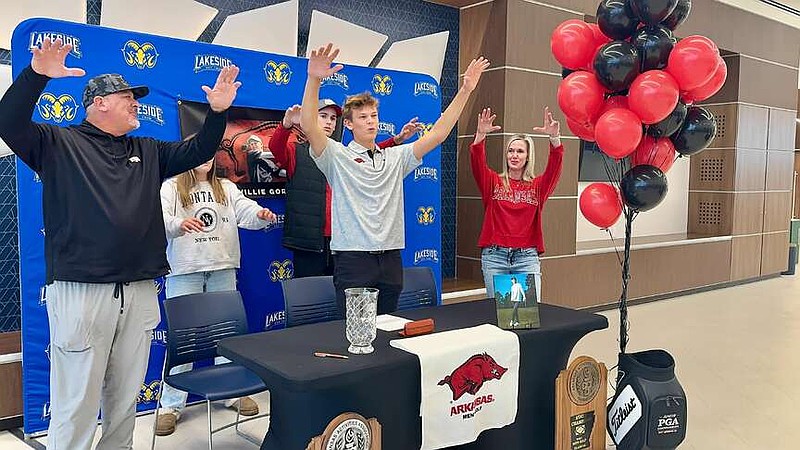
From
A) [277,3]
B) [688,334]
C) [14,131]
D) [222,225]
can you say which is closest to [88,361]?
[14,131]

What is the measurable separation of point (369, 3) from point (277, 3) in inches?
32.7

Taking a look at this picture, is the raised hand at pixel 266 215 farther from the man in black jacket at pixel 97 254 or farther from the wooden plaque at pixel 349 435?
the wooden plaque at pixel 349 435

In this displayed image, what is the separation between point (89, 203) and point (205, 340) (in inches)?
34.0

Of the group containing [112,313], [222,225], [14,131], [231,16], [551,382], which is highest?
[231,16]

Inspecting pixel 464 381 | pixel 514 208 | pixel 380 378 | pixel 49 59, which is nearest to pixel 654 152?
pixel 514 208

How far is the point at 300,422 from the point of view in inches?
84.8

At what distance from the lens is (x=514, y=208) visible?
3854mm

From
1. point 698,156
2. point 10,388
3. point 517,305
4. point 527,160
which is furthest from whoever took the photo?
point 698,156

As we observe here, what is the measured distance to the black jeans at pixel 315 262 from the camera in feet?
12.8

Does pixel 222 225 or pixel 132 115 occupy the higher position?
pixel 132 115

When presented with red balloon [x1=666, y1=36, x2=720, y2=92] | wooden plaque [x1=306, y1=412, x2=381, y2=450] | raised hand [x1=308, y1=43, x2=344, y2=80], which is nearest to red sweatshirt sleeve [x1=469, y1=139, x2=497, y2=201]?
red balloon [x1=666, y1=36, x2=720, y2=92]

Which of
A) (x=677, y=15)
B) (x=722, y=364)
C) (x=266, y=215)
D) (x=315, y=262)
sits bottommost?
(x=722, y=364)

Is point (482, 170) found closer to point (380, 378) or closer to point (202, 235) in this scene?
point (202, 235)

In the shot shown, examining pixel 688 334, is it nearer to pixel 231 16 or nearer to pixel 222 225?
pixel 222 225
